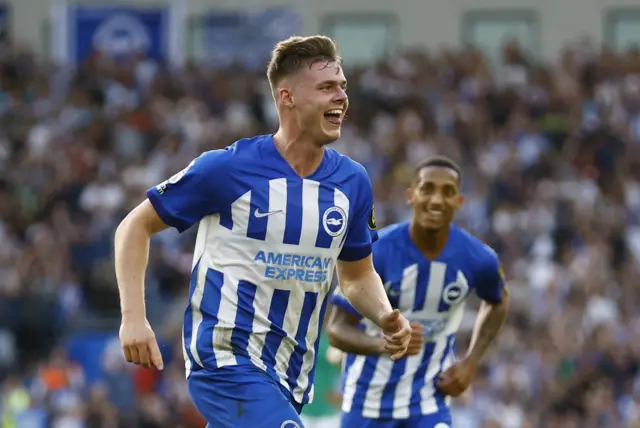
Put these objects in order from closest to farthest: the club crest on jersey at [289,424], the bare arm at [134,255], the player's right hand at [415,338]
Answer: the bare arm at [134,255] → the club crest on jersey at [289,424] → the player's right hand at [415,338]

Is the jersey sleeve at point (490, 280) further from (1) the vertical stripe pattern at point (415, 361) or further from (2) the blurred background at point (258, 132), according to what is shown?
(2) the blurred background at point (258, 132)

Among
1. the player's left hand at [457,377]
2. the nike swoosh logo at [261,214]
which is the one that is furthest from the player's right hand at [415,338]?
the player's left hand at [457,377]

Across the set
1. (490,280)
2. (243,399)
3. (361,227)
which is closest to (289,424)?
(243,399)

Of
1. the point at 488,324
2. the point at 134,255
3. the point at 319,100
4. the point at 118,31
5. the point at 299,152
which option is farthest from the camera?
the point at 118,31

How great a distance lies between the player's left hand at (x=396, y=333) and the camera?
6.05m

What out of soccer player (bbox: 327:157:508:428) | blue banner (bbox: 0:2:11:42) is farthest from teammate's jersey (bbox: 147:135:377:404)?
blue banner (bbox: 0:2:11:42)

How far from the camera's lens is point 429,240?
8305mm

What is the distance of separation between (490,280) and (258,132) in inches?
447

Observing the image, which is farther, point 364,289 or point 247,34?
point 247,34

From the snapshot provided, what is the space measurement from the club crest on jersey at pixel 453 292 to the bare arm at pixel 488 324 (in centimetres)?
26

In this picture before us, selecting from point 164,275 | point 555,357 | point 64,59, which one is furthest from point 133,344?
point 64,59

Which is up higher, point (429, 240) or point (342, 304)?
point (429, 240)

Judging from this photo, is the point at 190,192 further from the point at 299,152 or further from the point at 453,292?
the point at 453,292

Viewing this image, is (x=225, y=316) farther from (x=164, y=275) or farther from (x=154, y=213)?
(x=164, y=275)
